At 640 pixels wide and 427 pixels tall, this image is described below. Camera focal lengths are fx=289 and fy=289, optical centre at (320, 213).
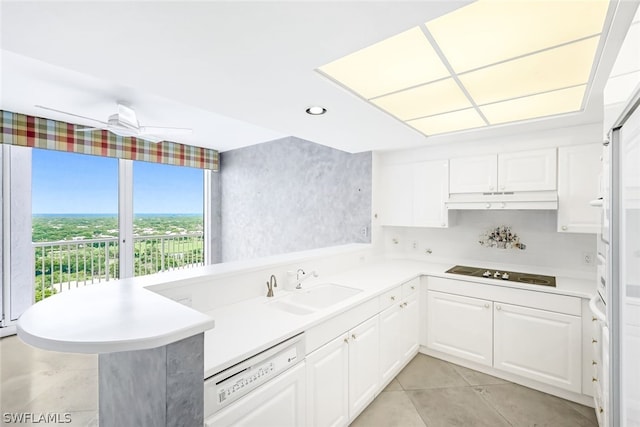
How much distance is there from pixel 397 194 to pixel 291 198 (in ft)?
5.38

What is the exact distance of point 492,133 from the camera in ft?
8.91

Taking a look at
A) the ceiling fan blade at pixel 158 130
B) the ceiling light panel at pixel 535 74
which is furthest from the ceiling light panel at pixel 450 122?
the ceiling fan blade at pixel 158 130

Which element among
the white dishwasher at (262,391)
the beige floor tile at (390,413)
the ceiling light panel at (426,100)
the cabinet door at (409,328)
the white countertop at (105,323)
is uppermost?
the ceiling light panel at (426,100)

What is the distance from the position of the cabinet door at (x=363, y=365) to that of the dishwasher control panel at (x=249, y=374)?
22.0 inches

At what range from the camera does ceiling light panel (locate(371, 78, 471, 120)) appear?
1.88 metres

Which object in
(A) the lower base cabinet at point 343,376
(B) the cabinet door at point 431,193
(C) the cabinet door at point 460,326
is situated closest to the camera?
(A) the lower base cabinet at point 343,376

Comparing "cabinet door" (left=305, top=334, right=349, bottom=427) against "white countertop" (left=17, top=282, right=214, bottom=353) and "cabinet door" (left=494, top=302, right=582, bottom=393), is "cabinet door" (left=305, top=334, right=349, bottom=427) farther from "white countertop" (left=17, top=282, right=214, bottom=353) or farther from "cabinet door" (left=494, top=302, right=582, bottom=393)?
"cabinet door" (left=494, top=302, right=582, bottom=393)

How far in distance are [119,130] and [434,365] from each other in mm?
3975

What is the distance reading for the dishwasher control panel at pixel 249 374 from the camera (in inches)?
42.5

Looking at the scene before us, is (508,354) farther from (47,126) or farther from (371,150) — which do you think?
(47,126)

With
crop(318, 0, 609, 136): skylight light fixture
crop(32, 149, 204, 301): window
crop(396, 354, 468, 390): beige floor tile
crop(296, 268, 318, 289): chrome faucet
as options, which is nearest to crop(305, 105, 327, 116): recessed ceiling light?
crop(318, 0, 609, 136): skylight light fixture

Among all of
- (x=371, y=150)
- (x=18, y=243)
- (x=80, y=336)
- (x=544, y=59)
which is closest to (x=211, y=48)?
(x=80, y=336)

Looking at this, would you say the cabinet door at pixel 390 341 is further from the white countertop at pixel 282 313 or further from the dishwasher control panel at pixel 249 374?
Answer: the dishwasher control panel at pixel 249 374

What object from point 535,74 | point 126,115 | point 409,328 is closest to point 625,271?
point 535,74
